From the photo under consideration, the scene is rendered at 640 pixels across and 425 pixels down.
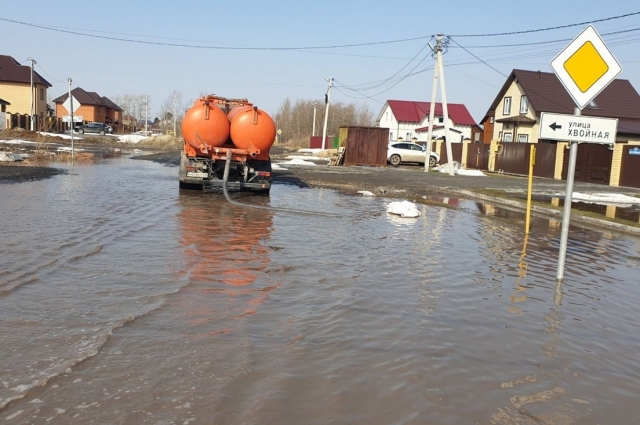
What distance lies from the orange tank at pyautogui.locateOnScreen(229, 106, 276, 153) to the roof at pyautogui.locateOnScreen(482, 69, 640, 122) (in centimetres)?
3371

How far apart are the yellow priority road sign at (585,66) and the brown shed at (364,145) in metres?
30.6

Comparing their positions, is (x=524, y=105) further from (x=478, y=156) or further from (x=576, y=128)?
(x=576, y=128)

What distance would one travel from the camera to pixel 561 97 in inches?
1842

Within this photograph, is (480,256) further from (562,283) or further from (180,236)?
(180,236)

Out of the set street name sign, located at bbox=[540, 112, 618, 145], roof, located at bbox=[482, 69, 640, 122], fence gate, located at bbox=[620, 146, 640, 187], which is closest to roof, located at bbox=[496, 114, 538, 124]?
roof, located at bbox=[482, 69, 640, 122]

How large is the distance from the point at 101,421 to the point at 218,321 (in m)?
1.95

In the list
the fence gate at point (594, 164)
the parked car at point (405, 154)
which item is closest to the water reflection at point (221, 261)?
the fence gate at point (594, 164)

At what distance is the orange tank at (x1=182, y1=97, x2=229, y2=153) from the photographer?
15.3m

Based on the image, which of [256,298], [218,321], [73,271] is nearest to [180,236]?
[73,271]

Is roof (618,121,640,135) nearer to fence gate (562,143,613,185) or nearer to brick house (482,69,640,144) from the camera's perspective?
brick house (482,69,640,144)

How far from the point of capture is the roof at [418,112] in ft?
274

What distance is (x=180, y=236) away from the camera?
9562 mm

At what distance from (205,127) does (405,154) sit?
2645cm

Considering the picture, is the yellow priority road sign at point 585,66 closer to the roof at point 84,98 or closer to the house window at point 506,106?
the house window at point 506,106
